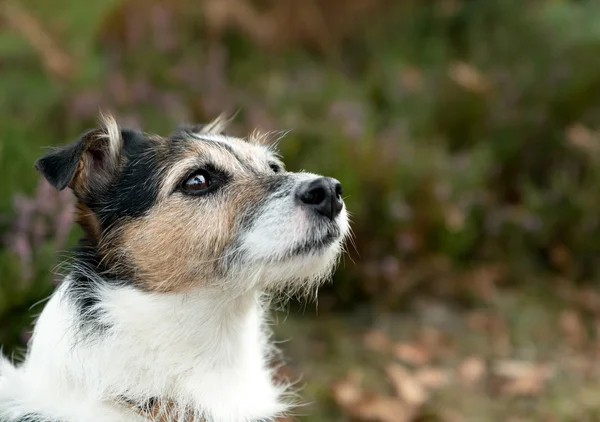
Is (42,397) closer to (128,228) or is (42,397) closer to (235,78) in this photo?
(128,228)

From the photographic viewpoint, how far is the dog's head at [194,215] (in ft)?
8.27

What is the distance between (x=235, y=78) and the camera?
287 inches

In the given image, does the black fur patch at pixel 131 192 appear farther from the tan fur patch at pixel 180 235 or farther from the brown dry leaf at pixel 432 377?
the brown dry leaf at pixel 432 377

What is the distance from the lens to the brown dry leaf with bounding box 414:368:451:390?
4.36 metres

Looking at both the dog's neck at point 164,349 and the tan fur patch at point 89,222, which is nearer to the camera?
the dog's neck at point 164,349

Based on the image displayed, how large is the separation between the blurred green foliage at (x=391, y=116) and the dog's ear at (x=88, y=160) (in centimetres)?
94

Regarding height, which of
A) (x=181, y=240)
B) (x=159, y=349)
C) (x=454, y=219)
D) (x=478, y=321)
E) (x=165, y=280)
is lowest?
(x=159, y=349)

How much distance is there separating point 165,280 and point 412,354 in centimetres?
261

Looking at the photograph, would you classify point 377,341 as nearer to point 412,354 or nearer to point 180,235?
point 412,354

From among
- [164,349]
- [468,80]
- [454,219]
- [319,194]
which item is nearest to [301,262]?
[319,194]

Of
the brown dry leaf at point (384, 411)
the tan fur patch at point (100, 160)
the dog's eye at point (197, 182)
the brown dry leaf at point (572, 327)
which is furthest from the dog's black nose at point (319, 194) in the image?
Answer: the brown dry leaf at point (572, 327)

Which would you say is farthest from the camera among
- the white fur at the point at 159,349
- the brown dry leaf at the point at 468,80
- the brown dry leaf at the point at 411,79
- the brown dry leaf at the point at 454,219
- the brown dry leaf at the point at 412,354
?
the brown dry leaf at the point at 411,79

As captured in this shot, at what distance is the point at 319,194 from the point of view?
2.53 metres

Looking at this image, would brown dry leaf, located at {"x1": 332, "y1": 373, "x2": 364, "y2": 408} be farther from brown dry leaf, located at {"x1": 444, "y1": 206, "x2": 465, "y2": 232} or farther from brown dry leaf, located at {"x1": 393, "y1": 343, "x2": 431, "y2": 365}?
brown dry leaf, located at {"x1": 444, "y1": 206, "x2": 465, "y2": 232}
